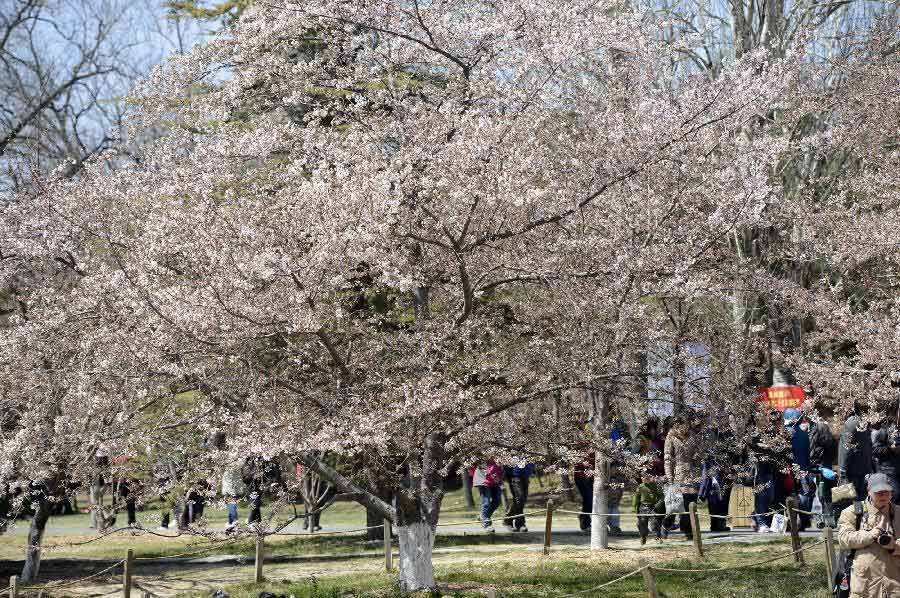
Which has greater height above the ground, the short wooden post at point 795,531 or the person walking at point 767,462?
the person walking at point 767,462

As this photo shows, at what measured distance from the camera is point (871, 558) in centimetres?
782

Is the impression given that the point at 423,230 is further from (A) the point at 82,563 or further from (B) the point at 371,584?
(A) the point at 82,563

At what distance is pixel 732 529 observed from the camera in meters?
16.5

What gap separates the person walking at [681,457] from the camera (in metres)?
14.8

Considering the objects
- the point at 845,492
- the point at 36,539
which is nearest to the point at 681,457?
the point at 845,492

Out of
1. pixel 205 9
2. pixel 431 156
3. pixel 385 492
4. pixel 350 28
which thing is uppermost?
pixel 205 9

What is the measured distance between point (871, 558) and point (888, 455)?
5.29 m

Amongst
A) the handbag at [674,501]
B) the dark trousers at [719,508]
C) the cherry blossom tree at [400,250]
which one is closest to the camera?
the cherry blossom tree at [400,250]

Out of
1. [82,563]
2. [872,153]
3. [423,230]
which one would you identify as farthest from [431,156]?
[872,153]

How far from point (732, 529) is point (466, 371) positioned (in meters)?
6.94

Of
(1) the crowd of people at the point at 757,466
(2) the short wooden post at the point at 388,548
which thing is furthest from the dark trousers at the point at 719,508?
(2) the short wooden post at the point at 388,548

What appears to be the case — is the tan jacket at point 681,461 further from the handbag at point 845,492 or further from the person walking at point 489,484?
the handbag at point 845,492

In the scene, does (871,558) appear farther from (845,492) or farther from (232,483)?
(232,483)

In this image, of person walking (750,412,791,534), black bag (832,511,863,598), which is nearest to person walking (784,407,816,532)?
person walking (750,412,791,534)
